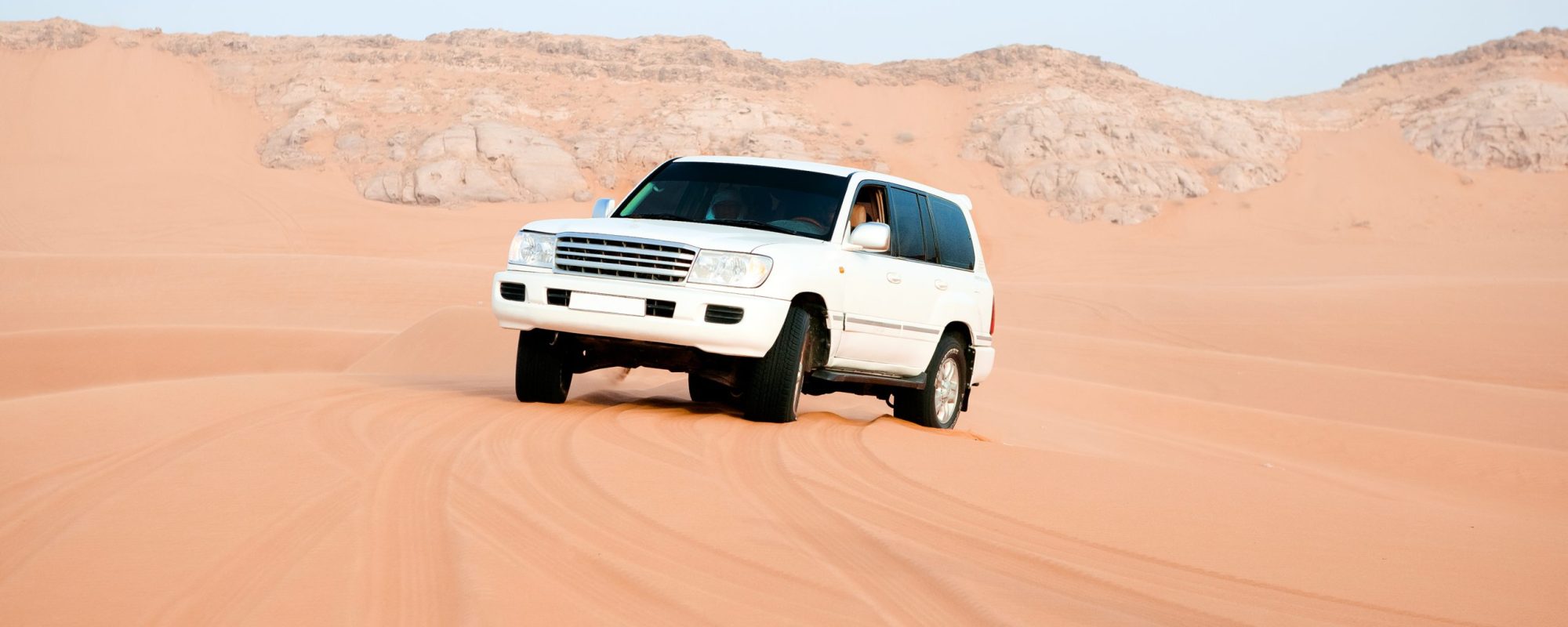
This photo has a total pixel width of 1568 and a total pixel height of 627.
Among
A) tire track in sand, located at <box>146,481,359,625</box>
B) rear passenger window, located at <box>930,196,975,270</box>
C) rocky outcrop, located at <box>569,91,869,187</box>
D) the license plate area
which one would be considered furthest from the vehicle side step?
rocky outcrop, located at <box>569,91,869,187</box>

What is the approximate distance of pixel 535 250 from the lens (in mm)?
8523

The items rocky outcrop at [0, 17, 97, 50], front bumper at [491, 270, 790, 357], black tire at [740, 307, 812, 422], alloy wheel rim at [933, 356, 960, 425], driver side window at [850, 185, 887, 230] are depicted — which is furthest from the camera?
rocky outcrop at [0, 17, 97, 50]

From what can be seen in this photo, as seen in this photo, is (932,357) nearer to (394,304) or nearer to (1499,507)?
(1499,507)

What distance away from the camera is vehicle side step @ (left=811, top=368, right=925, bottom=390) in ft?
29.1

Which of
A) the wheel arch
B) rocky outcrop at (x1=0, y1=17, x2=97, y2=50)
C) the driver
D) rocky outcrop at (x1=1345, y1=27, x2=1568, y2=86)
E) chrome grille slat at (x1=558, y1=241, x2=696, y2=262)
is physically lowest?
the wheel arch

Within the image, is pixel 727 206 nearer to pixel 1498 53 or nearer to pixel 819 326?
pixel 819 326

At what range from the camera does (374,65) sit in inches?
2061

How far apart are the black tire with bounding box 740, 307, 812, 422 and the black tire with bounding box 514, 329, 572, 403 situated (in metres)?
1.28

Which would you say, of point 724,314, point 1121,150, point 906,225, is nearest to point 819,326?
point 724,314

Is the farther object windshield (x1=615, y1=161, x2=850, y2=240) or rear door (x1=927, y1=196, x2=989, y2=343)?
rear door (x1=927, y1=196, x2=989, y2=343)

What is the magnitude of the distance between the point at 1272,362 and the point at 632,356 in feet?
44.1

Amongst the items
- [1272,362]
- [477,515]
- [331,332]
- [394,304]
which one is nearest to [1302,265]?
[1272,362]

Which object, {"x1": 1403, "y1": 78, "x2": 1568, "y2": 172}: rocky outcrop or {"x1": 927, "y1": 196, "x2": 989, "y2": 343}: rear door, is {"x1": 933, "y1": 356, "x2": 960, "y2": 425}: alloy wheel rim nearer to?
{"x1": 927, "y1": 196, "x2": 989, "y2": 343}: rear door

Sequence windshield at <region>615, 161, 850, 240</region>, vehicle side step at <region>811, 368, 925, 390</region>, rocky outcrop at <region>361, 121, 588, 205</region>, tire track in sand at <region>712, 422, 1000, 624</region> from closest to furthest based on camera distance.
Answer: tire track in sand at <region>712, 422, 1000, 624</region>
vehicle side step at <region>811, 368, 925, 390</region>
windshield at <region>615, 161, 850, 240</region>
rocky outcrop at <region>361, 121, 588, 205</region>
